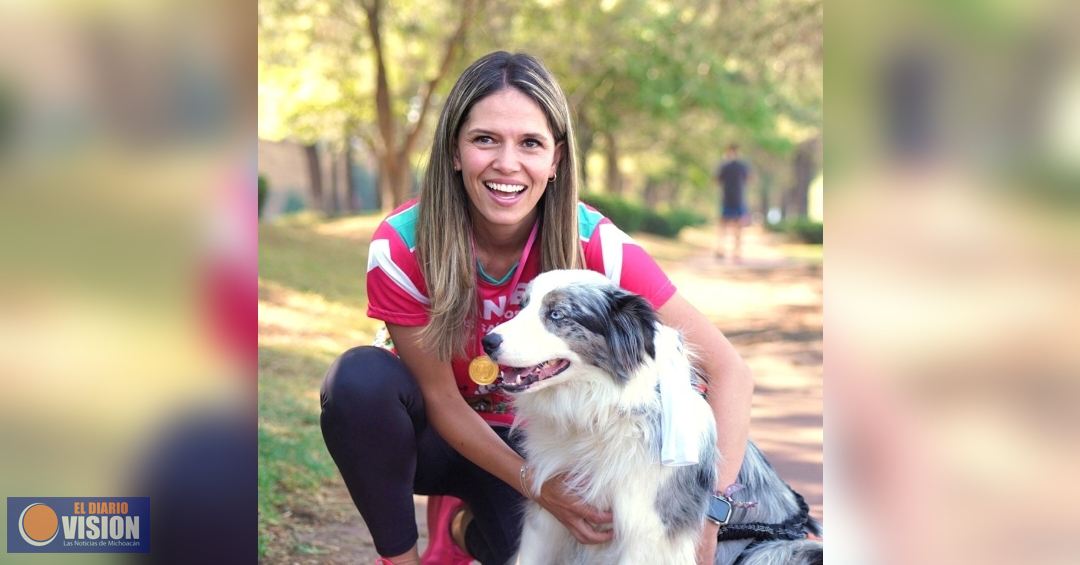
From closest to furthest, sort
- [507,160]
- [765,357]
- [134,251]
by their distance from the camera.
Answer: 1. [134,251]
2. [507,160]
3. [765,357]

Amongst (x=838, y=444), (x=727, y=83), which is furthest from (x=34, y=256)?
(x=727, y=83)

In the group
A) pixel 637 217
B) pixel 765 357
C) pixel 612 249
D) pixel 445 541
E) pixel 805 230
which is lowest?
pixel 445 541

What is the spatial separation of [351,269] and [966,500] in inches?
446

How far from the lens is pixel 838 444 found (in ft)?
6.21

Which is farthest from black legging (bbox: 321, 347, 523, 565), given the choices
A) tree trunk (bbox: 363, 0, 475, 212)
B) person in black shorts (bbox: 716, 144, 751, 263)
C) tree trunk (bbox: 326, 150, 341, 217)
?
tree trunk (bbox: 326, 150, 341, 217)

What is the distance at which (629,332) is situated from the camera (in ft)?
8.38

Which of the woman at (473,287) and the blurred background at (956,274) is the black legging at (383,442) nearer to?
the woman at (473,287)

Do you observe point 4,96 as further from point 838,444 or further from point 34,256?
point 838,444

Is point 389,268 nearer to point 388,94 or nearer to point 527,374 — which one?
point 527,374

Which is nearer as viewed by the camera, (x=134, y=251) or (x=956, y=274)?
(x=956, y=274)

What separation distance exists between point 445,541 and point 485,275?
1.22 meters

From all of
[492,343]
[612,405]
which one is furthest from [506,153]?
[612,405]

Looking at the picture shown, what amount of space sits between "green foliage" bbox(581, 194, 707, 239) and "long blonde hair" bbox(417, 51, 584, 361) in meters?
17.8

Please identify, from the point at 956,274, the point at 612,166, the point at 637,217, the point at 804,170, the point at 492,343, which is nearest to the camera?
the point at 956,274
